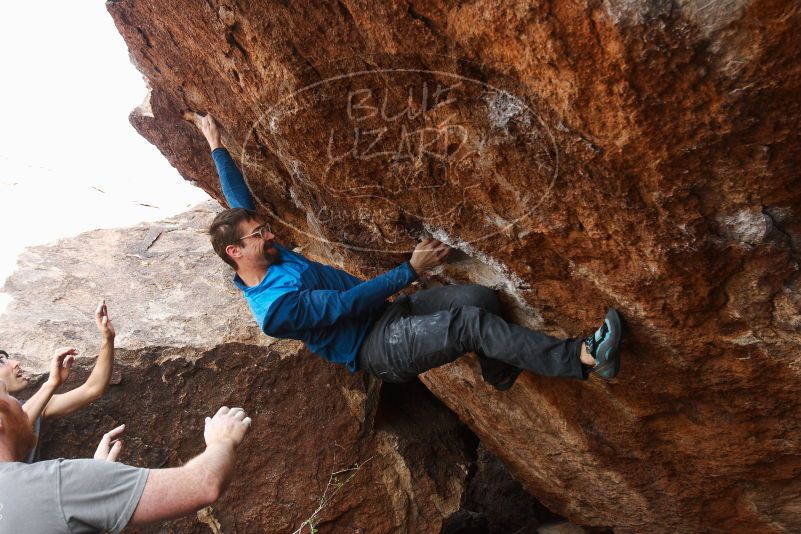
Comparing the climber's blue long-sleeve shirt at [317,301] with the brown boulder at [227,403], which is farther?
the brown boulder at [227,403]


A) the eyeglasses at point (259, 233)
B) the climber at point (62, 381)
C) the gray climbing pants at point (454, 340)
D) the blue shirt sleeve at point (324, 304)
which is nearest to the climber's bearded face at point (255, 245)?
the eyeglasses at point (259, 233)

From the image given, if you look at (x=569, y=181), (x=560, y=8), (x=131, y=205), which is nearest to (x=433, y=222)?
(x=569, y=181)

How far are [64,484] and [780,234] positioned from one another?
9.21 ft

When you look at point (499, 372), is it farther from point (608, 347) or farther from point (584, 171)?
point (584, 171)

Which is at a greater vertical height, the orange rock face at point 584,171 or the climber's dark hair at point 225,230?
the orange rock face at point 584,171

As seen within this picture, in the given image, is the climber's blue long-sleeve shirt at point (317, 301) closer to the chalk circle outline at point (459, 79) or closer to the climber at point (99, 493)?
the chalk circle outline at point (459, 79)

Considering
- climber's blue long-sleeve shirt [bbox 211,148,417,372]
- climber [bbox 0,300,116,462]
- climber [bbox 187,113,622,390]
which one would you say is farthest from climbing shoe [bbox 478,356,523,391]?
climber [bbox 0,300,116,462]

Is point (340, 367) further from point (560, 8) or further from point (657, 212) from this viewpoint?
point (560, 8)

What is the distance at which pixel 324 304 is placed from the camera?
300 centimetres

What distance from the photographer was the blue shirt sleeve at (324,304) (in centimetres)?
298

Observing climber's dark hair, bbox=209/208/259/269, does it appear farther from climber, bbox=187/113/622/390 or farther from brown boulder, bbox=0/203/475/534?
brown boulder, bbox=0/203/475/534

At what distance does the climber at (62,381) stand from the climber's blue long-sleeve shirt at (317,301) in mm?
952

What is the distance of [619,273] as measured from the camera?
2.57 meters

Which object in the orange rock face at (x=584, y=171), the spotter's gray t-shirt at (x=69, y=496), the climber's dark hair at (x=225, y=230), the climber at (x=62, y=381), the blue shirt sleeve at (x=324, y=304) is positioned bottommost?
the spotter's gray t-shirt at (x=69, y=496)
